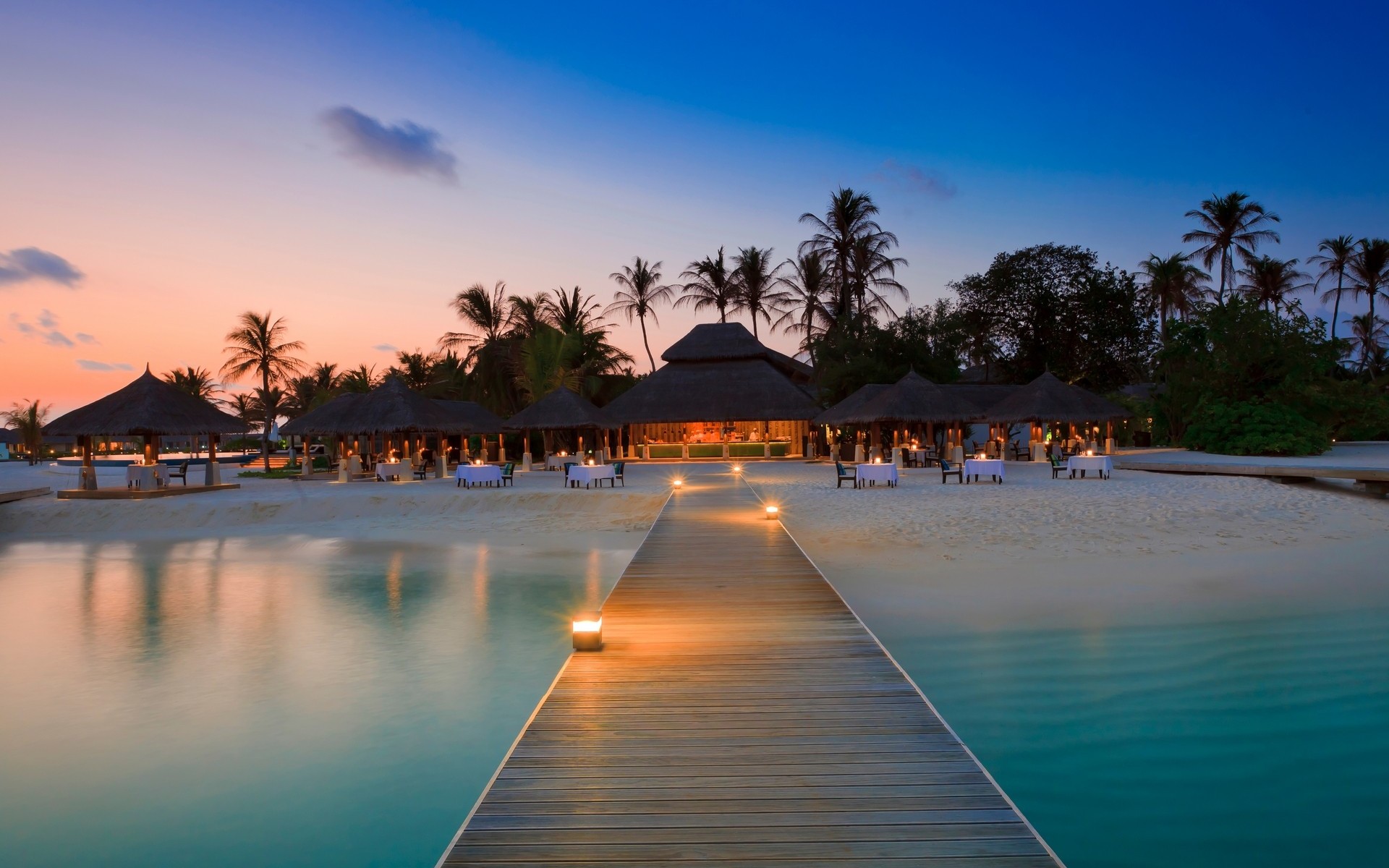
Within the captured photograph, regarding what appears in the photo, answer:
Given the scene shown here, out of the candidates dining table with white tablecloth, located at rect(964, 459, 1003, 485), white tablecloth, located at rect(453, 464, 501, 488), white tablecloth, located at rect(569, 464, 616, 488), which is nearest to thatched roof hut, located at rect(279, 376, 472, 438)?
white tablecloth, located at rect(453, 464, 501, 488)

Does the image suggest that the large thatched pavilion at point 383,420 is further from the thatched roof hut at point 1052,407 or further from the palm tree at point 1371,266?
the palm tree at point 1371,266

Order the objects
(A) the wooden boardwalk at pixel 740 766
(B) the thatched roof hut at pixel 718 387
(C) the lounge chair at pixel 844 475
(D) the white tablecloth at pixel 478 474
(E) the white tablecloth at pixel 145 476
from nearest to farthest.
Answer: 1. (A) the wooden boardwalk at pixel 740 766
2. (C) the lounge chair at pixel 844 475
3. (E) the white tablecloth at pixel 145 476
4. (D) the white tablecloth at pixel 478 474
5. (B) the thatched roof hut at pixel 718 387

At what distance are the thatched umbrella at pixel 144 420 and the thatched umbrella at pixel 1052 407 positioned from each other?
81.6 feet

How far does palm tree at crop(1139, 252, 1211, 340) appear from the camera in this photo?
43.0m

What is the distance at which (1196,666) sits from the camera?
7148mm

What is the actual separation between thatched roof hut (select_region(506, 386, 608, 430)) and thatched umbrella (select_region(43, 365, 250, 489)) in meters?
8.48

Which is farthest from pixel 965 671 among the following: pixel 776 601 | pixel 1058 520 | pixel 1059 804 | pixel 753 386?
pixel 753 386

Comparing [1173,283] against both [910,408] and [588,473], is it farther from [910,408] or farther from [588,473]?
[588,473]

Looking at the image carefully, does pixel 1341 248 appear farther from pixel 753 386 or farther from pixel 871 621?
pixel 871 621

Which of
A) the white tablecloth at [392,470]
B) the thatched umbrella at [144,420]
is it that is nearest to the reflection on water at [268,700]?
the thatched umbrella at [144,420]

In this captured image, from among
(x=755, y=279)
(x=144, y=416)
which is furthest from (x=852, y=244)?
(x=144, y=416)

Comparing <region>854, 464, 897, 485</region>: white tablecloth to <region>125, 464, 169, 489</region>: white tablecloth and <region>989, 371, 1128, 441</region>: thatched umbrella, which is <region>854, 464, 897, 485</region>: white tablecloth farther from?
<region>125, 464, 169, 489</region>: white tablecloth

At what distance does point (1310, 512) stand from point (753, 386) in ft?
69.8

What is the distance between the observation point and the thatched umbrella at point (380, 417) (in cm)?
2522
